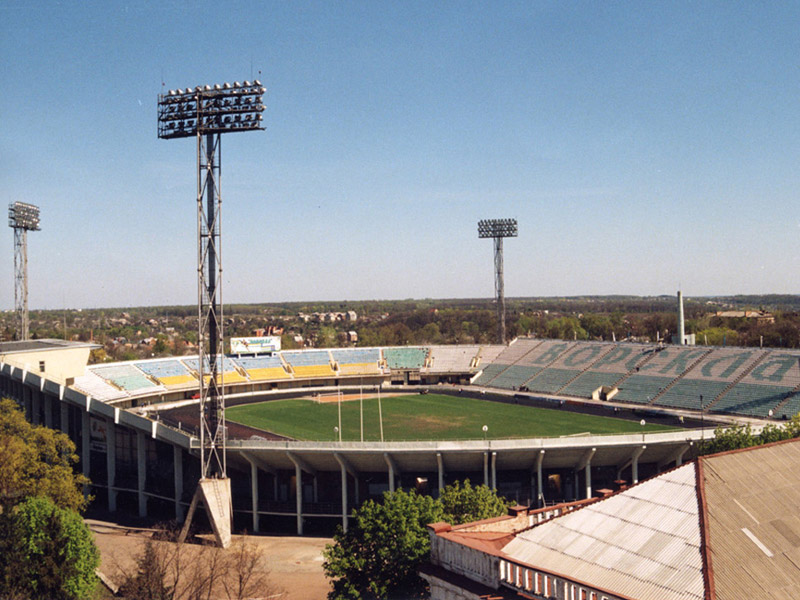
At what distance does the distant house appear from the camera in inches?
501

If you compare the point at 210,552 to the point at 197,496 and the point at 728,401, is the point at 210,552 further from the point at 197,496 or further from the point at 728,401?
the point at 728,401

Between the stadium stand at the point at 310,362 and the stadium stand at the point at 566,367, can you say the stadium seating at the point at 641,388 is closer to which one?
the stadium stand at the point at 566,367

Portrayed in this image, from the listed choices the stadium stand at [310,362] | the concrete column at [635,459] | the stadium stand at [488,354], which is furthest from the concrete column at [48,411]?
the stadium stand at [488,354]

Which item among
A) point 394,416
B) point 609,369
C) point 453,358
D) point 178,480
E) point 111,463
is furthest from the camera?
point 453,358

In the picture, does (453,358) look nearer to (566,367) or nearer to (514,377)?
(514,377)

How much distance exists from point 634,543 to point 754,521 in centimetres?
261

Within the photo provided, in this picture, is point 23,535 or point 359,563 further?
point 23,535

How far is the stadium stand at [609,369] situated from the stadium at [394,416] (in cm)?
25

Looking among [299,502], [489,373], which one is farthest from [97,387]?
[489,373]

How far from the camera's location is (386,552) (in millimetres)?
22641

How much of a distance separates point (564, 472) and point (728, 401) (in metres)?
22.3

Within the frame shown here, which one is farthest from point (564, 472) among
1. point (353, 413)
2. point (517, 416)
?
point (353, 413)

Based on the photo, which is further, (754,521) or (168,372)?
(168,372)

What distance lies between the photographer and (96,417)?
53.7 m
